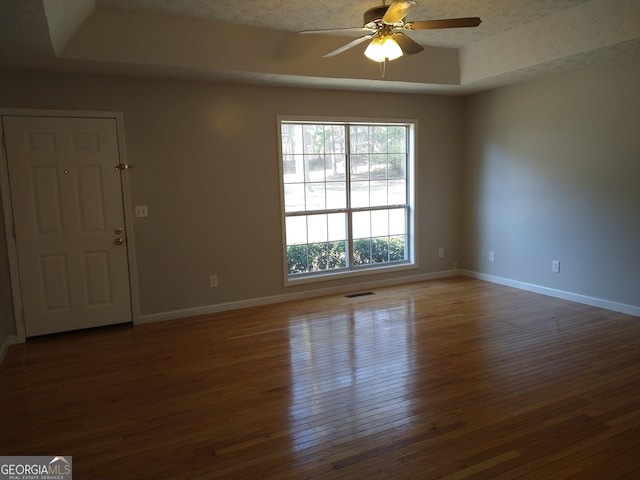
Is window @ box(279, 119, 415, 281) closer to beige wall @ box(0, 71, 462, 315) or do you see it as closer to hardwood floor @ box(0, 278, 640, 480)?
beige wall @ box(0, 71, 462, 315)

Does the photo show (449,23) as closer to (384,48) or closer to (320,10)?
(384,48)

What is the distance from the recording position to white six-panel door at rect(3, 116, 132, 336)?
12.9 feet

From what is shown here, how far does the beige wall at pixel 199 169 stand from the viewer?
419 centimetres

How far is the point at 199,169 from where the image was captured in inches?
180

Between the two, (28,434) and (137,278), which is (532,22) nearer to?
(137,278)

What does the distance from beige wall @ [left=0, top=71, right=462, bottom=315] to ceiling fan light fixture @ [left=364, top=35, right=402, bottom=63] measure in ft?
6.37

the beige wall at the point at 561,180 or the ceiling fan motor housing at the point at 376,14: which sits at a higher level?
the ceiling fan motor housing at the point at 376,14

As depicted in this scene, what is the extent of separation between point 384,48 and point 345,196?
254cm

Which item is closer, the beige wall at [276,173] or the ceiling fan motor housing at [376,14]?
the ceiling fan motor housing at [376,14]

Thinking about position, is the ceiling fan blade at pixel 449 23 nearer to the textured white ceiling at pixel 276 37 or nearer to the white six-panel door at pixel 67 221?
the textured white ceiling at pixel 276 37

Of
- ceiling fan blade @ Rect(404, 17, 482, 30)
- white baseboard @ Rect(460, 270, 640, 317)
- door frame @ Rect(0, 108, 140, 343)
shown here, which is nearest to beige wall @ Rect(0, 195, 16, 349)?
door frame @ Rect(0, 108, 140, 343)

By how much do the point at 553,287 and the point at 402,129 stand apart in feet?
8.71

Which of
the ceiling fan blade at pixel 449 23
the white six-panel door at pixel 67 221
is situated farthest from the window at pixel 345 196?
the ceiling fan blade at pixel 449 23

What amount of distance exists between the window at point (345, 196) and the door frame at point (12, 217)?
5.37 feet
